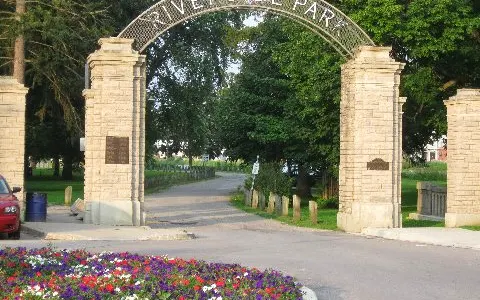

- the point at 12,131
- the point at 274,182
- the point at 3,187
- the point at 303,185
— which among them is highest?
the point at 12,131

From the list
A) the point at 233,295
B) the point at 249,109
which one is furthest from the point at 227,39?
the point at 233,295

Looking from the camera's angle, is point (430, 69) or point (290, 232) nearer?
point (290, 232)

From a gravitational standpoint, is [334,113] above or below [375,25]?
below

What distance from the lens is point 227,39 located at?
47.5 meters

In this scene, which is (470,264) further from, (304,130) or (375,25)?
(304,130)

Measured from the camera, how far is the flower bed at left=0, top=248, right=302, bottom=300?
28.7 ft

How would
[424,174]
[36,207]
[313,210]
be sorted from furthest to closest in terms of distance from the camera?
1. [424,174]
2. [313,210]
3. [36,207]

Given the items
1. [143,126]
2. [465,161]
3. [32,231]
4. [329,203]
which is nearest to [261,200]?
[329,203]

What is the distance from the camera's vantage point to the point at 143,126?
70.6 feet

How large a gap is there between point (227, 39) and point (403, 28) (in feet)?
71.2

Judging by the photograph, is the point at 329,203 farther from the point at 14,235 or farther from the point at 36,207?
the point at 14,235

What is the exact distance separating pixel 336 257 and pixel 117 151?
7.94 m

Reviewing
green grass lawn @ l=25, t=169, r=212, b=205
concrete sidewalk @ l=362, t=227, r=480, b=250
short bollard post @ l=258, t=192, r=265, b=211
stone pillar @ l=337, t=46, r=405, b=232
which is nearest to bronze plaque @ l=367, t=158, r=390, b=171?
stone pillar @ l=337, t=46, r=405, b=232

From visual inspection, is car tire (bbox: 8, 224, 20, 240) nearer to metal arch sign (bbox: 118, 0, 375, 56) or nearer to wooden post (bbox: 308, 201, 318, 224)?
metal arch sign (bbox: 118, 0, 375, 56)
